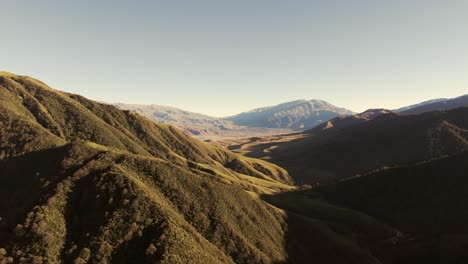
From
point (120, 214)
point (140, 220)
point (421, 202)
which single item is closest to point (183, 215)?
point (140, 220)

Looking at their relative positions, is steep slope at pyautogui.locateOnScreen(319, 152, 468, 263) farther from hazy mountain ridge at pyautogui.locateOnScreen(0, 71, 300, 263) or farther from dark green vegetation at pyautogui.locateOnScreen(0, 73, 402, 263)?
hazy mountain ridge at pyautogui.locateOnScreen(0, 71, 300, 263)

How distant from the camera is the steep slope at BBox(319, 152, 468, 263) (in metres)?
115

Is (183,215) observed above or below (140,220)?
below

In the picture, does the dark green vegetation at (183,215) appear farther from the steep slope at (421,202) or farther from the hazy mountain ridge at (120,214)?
the steep slope at (421,202)

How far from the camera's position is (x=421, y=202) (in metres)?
150

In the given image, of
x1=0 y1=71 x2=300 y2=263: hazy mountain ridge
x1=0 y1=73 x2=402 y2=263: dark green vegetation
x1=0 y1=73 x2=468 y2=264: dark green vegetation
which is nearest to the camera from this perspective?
x1=0 y1=71 x2=300 y2=263: hazy mountain ridge

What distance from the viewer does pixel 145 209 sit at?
88.5m

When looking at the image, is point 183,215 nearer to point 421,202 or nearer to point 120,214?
point 120,214

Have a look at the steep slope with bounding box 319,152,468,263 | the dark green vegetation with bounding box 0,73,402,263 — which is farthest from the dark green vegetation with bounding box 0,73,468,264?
the steep slope with bounding box 319,152,468,263

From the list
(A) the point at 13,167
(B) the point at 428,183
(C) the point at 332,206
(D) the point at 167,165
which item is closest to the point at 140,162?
(D) the point at 167,165

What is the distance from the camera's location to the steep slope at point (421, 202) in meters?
115

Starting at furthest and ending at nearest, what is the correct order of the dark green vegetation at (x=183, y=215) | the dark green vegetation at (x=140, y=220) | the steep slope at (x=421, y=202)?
the steep slope at (x=421, y=202)
the dark green vegetation at (x=183, y=215)
the dark green vegetation at (x=140, y=220)

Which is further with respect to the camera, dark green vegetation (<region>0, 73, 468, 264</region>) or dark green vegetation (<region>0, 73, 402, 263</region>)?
dark green vegetation (<region>0, 73, 468, 264</region>)

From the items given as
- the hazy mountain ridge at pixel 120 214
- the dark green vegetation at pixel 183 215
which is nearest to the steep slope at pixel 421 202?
the dark green vegetation at pixel 183 215
